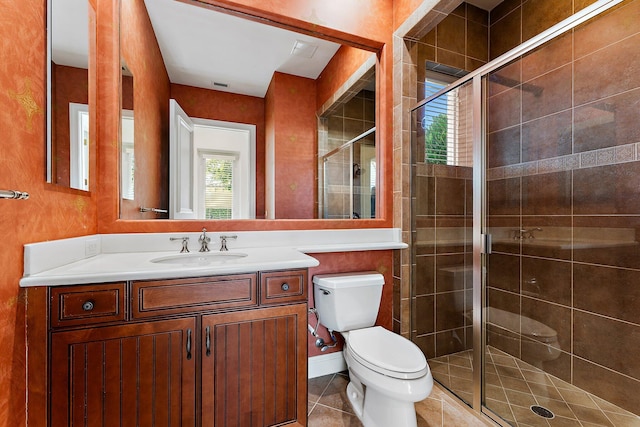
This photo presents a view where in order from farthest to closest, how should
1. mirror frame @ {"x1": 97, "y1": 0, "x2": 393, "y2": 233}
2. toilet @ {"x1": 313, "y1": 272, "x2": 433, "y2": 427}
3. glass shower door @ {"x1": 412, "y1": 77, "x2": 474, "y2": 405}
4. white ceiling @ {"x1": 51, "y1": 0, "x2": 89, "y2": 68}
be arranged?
glass shower door @ {"x1": 412, "y1": 77, "x2": 474, "y2": 405} → mirror frame @ {"x1": 97, "y1": 0, "x2": 393, "y2": 233} → toilet @ {"x1": 313, "y1": 272, "x2": 433, "y2": 427} → white ceiling @ {"x1": 51, "y1": 0, "x2": 89, "y2": 68}

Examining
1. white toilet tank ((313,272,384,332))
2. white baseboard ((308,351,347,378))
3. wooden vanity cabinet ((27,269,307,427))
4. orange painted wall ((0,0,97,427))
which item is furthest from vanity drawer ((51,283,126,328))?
white baseboard ((308,351,347,378))

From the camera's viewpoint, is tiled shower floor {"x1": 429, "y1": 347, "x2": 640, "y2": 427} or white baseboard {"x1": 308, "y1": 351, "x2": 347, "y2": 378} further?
white baseboard {"x1": 308, "y1": 351, "x2": 347, "y2": 378}

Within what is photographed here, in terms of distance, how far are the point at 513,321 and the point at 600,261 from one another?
0.61m

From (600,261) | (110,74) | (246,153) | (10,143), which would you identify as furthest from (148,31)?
(600,261)

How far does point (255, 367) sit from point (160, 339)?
395mm

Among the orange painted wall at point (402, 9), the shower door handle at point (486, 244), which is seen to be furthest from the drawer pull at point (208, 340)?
the orange painted wall at point (402, 9)

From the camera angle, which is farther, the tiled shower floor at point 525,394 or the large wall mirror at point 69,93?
the tiled shower floor at point 525,394

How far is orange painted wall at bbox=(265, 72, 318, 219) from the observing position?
1852 millimetres

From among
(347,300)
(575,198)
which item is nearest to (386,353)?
(347,300)

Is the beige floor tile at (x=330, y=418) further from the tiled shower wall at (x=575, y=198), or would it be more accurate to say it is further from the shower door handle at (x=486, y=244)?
the shower door handle at (x=486, y=244)

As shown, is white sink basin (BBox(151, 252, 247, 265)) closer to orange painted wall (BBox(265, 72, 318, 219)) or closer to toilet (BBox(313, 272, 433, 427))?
Result: orange painted wall (BBox(265, 72, 318, 219))

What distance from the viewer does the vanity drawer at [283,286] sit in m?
1.21

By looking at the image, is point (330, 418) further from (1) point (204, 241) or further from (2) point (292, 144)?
(2) point (292, 144)

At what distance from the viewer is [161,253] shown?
4.91 feet
